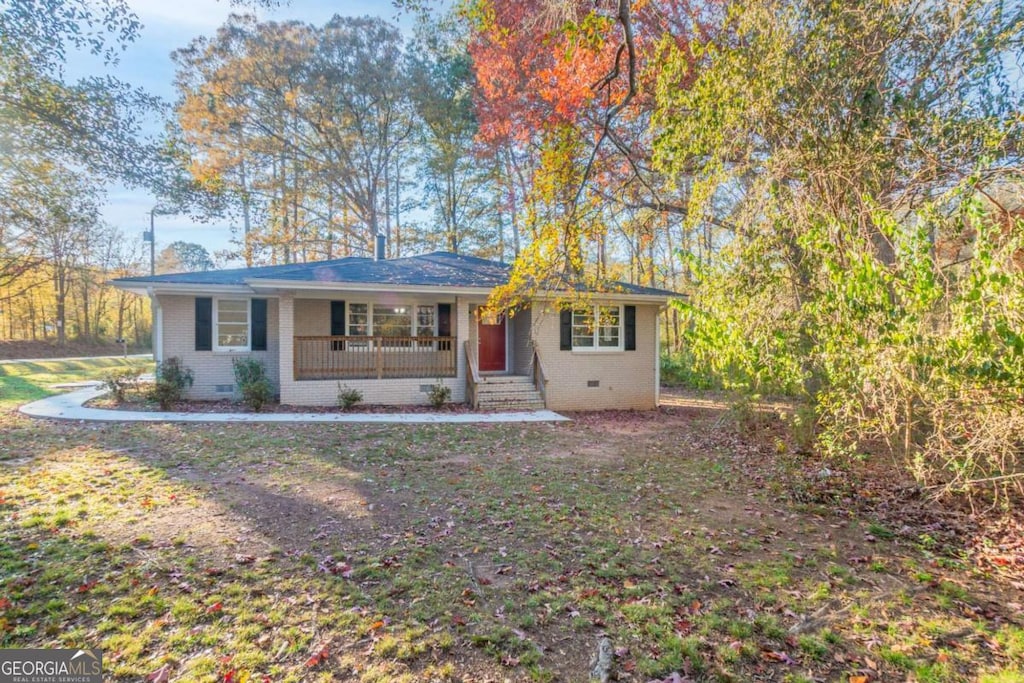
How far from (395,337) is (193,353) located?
15.3ft

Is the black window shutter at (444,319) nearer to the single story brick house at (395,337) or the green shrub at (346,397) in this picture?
the single story brick house at (395,337)

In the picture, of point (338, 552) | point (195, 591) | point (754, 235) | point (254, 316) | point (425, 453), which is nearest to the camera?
point (195, 591)

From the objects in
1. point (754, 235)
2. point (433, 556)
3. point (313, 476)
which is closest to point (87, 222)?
point (313, 476)

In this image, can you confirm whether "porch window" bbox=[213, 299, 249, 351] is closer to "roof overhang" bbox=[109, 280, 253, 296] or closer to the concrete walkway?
"roof overhang" bbox=[109, 280, 253, 296]

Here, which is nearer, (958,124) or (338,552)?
(338,552)

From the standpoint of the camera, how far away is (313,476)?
573 cm

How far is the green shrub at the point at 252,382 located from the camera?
32.7 feet

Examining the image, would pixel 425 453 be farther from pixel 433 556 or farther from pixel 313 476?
pixel 433 556

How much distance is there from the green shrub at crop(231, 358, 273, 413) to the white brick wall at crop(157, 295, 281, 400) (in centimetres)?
22

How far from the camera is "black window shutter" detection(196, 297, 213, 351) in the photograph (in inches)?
428

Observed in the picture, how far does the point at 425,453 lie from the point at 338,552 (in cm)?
325

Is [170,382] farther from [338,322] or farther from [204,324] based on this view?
[338,322]

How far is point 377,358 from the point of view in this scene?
11.3 m

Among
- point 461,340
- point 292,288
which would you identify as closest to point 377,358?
point 461,340
